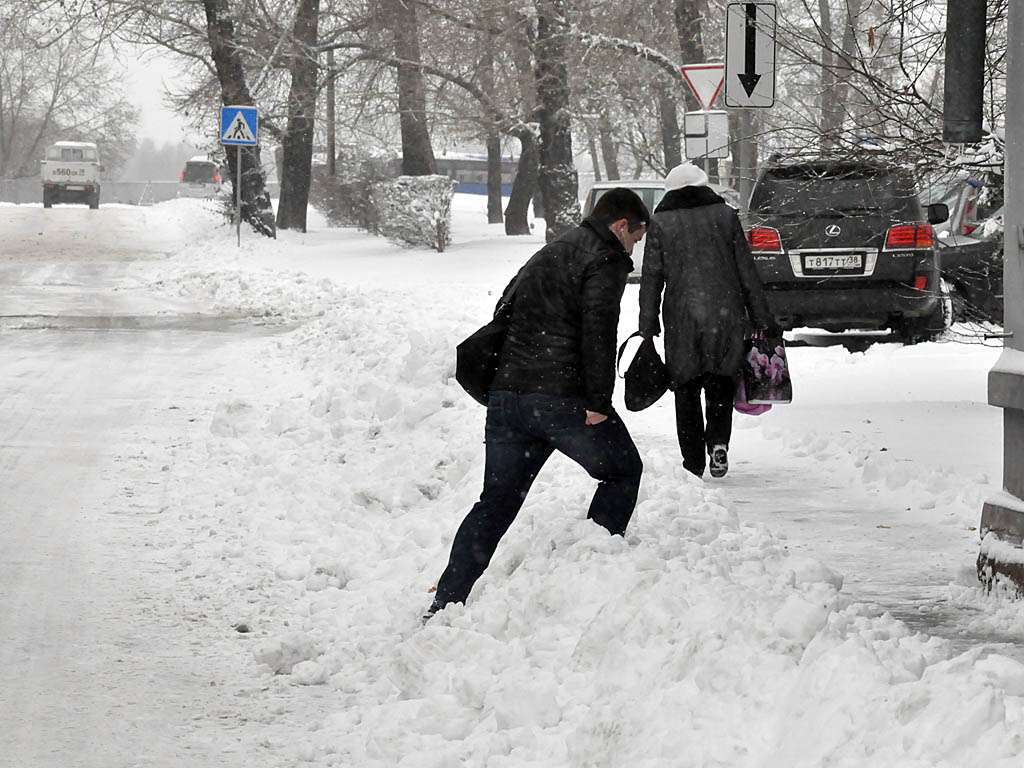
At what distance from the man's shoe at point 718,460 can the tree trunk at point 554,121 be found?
647 inches

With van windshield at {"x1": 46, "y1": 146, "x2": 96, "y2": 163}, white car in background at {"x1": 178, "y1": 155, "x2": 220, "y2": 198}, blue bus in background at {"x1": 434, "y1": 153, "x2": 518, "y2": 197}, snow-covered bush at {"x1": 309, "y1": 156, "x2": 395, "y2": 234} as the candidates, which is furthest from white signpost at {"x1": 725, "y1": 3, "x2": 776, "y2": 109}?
blue bus in background at {"x1": 434, "y1": 153, "x2": 518, "y2": 197}

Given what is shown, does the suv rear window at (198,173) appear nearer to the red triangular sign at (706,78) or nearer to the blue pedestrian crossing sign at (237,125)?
the blue pedestrian crossing sign at (237,125)

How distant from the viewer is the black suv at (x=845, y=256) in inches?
498

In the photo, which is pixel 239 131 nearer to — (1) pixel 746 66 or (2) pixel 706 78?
(2) pixel 706 78

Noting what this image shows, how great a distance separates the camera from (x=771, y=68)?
37.3 feet

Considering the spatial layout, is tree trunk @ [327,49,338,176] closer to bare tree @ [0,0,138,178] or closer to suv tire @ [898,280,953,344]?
suv tire @ [898,280,953,344]

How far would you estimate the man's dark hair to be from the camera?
208 inches

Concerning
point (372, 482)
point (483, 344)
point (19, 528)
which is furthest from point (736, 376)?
point (19, 528)

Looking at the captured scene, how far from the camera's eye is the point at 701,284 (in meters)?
7.50

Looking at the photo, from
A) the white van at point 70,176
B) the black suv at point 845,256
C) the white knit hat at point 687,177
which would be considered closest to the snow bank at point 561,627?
the white knit hat at point 687,177

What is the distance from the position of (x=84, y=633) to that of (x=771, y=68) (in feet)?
25.0

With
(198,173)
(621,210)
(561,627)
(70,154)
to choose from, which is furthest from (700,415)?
(198,173)

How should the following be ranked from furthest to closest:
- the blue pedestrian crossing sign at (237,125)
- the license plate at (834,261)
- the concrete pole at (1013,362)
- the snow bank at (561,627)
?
the blue pedestrian crossing sign at (237,125), the license plate at (834,261), the concrete pole at (1013,362), the snow bank at (561,627)

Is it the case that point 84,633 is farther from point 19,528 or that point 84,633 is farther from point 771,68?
point 771,68
